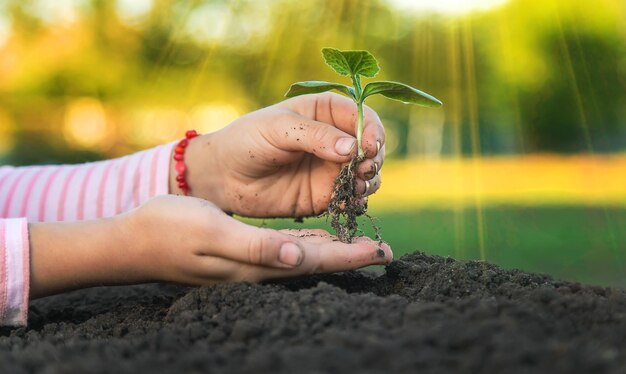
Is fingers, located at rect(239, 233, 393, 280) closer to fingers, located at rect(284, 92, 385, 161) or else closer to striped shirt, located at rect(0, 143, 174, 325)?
fingers, located at rect(284, 92, 385, 161)

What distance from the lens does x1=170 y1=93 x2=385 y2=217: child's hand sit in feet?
5.61

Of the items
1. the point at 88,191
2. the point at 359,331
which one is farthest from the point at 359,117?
the point at 88,191

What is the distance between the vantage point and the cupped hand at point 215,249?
1.30 meters

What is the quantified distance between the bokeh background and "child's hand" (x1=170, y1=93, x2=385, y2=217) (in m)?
8.23

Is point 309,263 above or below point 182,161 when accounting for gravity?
below

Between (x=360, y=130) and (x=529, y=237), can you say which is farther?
(x=529, y=237)

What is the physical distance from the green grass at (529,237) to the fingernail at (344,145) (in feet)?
7.46

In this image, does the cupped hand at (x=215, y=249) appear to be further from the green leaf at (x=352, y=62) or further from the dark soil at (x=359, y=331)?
the green leaf at (x=352, y=62)

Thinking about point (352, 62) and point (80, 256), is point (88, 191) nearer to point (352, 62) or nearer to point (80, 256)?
point (80, 256)

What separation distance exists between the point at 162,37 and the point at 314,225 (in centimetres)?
1051

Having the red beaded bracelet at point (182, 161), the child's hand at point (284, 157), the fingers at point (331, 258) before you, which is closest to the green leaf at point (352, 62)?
the child's hand at point (284, 157)

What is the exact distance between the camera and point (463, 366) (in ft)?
2.43

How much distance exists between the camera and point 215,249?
52.1 inches

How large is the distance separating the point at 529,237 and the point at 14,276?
4.96 metres
